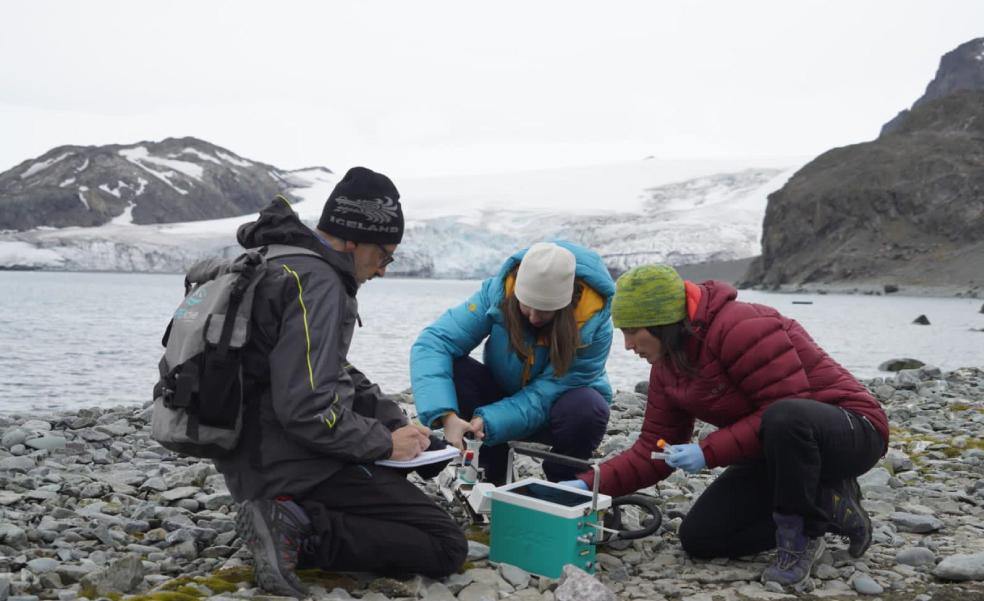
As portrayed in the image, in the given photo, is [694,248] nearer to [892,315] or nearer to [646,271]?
[892,315]

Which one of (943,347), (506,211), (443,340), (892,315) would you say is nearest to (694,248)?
(506,211)

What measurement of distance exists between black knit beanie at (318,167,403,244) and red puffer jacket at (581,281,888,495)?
93cm

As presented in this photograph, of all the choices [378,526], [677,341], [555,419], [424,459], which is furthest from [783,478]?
[378,526]

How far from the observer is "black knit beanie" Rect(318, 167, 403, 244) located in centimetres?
259

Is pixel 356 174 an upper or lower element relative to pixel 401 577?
upper

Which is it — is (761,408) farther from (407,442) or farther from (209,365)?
(209,365)

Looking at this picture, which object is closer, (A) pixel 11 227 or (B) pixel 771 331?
(B) pixel 771 331

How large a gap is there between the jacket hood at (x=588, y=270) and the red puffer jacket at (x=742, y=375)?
0.41 m

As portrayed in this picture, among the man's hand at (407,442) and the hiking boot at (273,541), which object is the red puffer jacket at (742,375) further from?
the hiking boot at (273,541)

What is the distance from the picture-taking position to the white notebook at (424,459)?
262cm

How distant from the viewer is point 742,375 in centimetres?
272

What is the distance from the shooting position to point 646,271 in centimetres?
271

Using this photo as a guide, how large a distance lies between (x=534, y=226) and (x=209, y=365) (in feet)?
146

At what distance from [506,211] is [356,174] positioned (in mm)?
49470
